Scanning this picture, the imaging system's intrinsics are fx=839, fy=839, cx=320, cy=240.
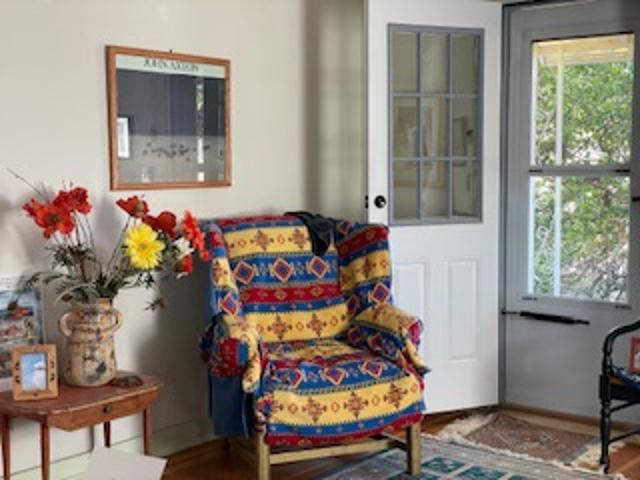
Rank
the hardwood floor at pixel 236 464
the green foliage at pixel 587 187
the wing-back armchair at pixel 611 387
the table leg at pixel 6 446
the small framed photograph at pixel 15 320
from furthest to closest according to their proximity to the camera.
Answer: the green foliage at pixel 587 187 < the hardwood floor at pixel 236 464 < the wing-back armchair at pixel 611 387 < the small framed photograph at pixel 15 320 < the table leg at pixel 6 446

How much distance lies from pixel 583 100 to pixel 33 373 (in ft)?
9.06

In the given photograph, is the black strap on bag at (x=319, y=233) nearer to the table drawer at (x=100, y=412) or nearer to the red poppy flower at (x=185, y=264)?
the red poppy flower at (x=185, y=264)

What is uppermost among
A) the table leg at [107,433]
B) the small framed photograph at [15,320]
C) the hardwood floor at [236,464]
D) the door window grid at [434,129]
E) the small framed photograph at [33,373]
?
the door window grid at [434,129]

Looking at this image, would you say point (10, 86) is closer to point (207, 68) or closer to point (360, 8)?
point (207, 68)

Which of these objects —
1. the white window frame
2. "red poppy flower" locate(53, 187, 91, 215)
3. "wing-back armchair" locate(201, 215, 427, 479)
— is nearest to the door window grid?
the white window frame

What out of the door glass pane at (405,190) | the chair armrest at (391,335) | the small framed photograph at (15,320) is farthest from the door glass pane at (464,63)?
the small framed photograph at (15,320)

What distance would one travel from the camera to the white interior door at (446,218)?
12.5ft

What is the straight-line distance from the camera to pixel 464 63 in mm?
4031

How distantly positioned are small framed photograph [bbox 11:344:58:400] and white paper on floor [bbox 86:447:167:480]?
1.48m

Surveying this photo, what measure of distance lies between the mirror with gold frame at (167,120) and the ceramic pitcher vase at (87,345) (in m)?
0.59

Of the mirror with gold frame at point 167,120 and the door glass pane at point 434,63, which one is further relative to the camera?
the door glass pane at point 434,63

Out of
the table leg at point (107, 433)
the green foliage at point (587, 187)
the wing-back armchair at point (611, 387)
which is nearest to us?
the table leg at point (107, 433)

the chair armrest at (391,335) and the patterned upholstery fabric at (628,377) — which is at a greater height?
the chair armrest at (391,335)

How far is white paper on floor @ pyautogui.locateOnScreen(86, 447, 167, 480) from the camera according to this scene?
1.36 meters
